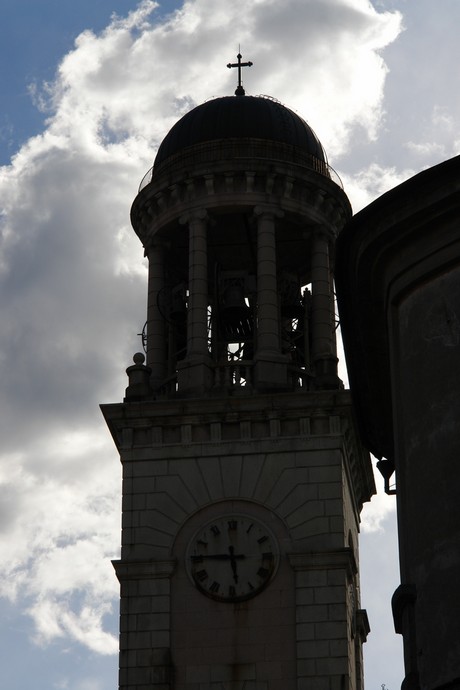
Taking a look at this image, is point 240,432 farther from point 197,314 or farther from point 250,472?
point 197,314

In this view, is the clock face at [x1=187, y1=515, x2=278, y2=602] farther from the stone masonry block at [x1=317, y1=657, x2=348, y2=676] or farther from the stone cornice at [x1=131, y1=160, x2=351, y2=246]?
the stone cornice at [x1=131, y1=160, x2=351, y2=246]

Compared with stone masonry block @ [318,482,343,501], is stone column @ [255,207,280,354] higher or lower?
higher

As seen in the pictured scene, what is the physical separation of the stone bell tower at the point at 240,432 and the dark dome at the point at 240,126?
60mm

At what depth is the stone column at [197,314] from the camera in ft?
138

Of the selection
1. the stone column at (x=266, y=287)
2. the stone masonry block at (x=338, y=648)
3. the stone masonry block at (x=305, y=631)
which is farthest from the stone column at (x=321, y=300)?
the stone masonry block at (x=338, y=648)

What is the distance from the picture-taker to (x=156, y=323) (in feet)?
146

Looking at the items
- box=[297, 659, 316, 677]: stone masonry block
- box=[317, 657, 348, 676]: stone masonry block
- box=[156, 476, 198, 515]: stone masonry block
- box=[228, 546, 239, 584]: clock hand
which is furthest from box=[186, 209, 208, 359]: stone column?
box=[317, 657, 348, 676]: stone masonry block

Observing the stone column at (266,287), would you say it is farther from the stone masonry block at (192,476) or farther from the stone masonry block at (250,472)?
the stone masonry block at (192,476)

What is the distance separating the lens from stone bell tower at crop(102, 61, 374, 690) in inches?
1554

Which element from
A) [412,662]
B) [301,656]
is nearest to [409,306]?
[412,662]

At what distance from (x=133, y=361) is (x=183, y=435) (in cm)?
274

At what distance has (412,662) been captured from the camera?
20188 millimetres

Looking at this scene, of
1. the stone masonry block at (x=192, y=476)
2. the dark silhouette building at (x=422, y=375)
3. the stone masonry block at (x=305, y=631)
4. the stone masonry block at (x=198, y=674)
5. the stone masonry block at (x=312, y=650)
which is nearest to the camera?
the dark silhouette building at (x=422, y=375)

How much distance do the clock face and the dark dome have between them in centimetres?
1016
